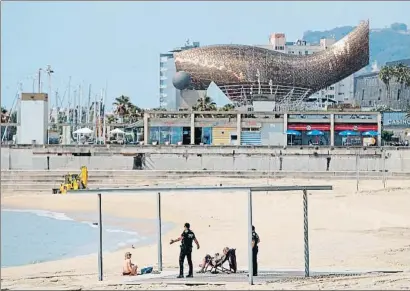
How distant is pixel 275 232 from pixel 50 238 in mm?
8288

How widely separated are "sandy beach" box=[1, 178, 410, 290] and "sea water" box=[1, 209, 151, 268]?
1.34m

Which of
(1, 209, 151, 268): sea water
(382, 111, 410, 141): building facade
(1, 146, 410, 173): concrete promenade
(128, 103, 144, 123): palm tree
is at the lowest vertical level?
(1, 209, 151, 268): sea water

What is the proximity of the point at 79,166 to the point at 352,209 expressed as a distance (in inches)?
1096

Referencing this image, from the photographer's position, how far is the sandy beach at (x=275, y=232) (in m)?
17.6

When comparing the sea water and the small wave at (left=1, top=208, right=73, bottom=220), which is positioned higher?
the small wave at (left=1, top=208, right=73, bottom=220)

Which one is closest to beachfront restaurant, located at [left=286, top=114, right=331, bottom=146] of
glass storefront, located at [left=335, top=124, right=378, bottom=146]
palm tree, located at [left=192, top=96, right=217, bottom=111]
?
glass storefront, located at [left=335, top=124, right=378, bottom=146]

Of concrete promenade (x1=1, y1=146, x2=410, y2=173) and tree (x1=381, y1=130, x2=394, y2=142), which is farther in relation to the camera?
tree (x1=381, y1=130, x2=394, y2=142)

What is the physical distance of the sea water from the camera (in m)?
26.7

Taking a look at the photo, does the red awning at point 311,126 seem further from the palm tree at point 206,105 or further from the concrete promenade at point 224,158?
the palm tree at point 206,105

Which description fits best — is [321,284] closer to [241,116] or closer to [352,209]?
Result: [352,209]

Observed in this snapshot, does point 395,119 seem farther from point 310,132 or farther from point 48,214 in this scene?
point 48,214

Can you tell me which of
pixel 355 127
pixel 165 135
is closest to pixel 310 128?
pixel 355 127

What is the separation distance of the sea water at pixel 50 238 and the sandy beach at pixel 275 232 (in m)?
1.34

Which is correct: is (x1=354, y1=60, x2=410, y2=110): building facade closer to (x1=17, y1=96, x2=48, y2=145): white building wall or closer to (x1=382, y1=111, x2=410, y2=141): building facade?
(x1=382, y1=111, x2=410, y2=141): building facade
